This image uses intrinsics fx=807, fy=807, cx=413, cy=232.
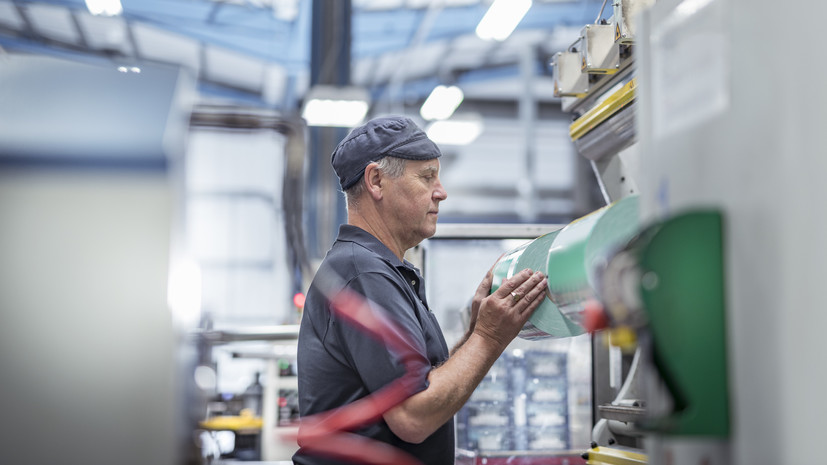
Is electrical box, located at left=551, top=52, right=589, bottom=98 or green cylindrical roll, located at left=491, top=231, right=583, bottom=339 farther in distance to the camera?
electrical box, located at left=551, top=52, right=589, bottom=98

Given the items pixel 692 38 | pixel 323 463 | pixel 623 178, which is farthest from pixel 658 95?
pixel 623 178

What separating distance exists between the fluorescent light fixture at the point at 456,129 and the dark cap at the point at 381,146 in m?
6.52

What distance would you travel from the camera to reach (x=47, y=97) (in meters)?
0.84

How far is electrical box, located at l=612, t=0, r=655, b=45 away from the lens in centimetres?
166

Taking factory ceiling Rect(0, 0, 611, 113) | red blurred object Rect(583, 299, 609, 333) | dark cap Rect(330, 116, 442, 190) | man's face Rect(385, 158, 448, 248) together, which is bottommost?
red blurred object Rect(583, 299, 609, 333)

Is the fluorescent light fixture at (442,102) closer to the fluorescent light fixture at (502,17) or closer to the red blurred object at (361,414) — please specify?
the fluorescent light fixture at (502,17)

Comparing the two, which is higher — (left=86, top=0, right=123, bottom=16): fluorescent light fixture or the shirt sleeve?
(left=86, top=0, right=123, bottom=16): fluorescent light fixture

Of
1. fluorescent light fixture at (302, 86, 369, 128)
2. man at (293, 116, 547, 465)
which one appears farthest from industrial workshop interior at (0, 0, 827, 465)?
fluorescent light fixture at (302, 86, 369, 128)

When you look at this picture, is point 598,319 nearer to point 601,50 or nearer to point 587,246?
point 587,246

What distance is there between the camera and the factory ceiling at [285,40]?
7965 mm

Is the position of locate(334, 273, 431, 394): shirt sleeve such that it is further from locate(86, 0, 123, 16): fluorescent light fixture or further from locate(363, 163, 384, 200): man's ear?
locate(86, 0, 123, 16): fluorescent light fixture

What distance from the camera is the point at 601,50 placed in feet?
6.02

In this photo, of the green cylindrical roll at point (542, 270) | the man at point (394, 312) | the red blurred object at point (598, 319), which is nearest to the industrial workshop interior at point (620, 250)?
the red blurred object at point (598, 319)

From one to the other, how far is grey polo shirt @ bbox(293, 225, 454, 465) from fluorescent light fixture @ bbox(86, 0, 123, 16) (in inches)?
242
